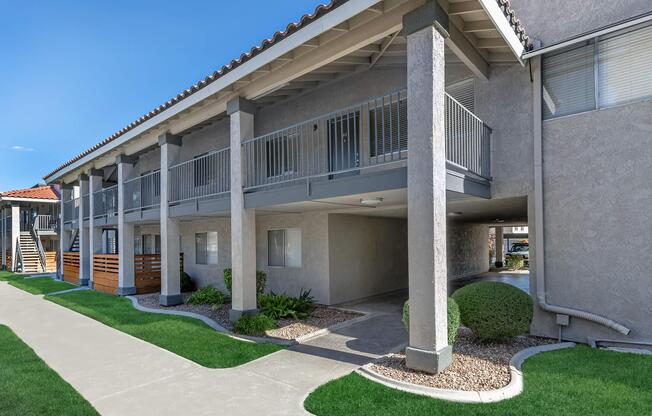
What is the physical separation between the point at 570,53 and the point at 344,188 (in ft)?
16.0

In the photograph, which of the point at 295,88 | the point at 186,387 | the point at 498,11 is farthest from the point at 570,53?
the point at 186,387

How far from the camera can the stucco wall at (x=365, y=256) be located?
1143 cm

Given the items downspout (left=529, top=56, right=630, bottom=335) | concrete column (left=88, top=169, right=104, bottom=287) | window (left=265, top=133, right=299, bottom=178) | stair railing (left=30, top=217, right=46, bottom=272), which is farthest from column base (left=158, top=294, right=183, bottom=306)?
stair railing (left=30, top=217, right=46, bottom=272)

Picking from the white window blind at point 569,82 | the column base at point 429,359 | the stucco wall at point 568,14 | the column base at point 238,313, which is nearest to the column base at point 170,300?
the column base at point 238,313

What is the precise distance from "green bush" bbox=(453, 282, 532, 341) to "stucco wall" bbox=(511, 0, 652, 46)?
4.76m

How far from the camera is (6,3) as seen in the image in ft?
34.7

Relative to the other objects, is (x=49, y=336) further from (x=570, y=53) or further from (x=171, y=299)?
(x=570, y=53)

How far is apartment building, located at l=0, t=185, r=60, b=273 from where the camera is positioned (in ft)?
88.5

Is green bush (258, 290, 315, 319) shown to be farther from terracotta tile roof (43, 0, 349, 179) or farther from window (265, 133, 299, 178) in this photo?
terracotta tile roof (43, 0, 349, 179)

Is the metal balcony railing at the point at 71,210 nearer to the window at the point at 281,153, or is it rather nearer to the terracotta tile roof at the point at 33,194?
the terracotta tile roof at the point at 33,194

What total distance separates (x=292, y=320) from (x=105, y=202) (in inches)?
451

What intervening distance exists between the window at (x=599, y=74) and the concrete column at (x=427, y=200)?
309 centimetres

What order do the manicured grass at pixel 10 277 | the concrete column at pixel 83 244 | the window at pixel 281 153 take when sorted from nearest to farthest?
the window at pixel 281 153
the concrete column at pixel 83 244
the manicured grass at pixel 10 277

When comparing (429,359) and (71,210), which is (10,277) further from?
(429,359)
